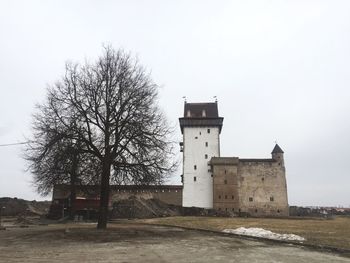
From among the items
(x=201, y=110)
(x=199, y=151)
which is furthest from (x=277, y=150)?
(x=201, y=110)

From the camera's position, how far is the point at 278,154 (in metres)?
57.9

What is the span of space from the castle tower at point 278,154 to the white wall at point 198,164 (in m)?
9.16

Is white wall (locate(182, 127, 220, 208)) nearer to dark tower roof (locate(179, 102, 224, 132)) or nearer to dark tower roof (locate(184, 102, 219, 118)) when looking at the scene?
dark tower roof (locate(179, 102, 224, 132))

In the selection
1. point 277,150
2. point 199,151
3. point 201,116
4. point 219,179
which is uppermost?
point 201,116

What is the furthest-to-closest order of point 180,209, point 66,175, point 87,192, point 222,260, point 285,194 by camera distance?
point 285,194 < point 180,209 < point 87,192 < point 66,175 < point 222,260

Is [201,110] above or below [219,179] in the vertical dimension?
above

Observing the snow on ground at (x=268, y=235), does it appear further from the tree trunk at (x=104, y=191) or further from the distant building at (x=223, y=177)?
the distant building at (x=223, y=177)

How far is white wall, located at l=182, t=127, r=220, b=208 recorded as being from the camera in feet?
180

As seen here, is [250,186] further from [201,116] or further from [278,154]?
[201,116]

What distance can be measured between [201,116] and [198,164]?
8416 millimetres

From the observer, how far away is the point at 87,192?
22.6 meters

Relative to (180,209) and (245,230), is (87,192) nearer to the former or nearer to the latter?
(245,230)

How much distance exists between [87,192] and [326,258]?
625 inches

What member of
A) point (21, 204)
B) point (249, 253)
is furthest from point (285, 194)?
point (249, 253)
